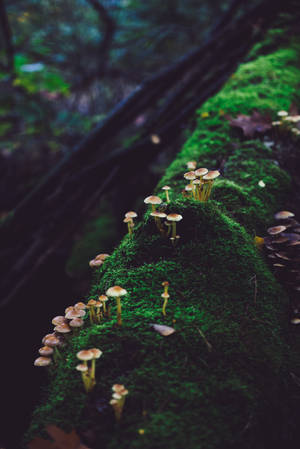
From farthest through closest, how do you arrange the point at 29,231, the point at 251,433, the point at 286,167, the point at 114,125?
the point at 114,125 → the point at 29,231 → the point at 286,167 → the point at 251,433

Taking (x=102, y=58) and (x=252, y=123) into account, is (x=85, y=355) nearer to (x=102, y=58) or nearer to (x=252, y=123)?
(x=252, y=123)

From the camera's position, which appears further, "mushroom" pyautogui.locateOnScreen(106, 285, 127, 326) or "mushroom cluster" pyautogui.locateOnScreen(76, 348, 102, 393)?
"mushroom" pyautogui.locateOnScreen(106, 285, 127, 326)

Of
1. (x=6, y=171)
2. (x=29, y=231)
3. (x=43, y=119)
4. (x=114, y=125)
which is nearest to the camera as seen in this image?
(x=29, y=231)

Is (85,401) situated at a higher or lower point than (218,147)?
lower

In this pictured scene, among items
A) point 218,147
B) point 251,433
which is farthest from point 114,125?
point 251,433

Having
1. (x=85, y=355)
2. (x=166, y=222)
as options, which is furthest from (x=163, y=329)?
(x=166, y=222)

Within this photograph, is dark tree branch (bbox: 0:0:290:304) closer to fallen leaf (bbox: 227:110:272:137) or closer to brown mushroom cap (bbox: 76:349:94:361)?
fallen leaf (bbox: 227:110:272:137)

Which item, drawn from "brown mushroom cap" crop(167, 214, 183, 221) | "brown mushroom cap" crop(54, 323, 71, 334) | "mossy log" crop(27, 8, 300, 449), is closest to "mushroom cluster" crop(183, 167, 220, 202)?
"mossy log" crop(27, 8, 300, 449)

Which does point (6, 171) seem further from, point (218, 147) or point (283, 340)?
point (283, 340)
